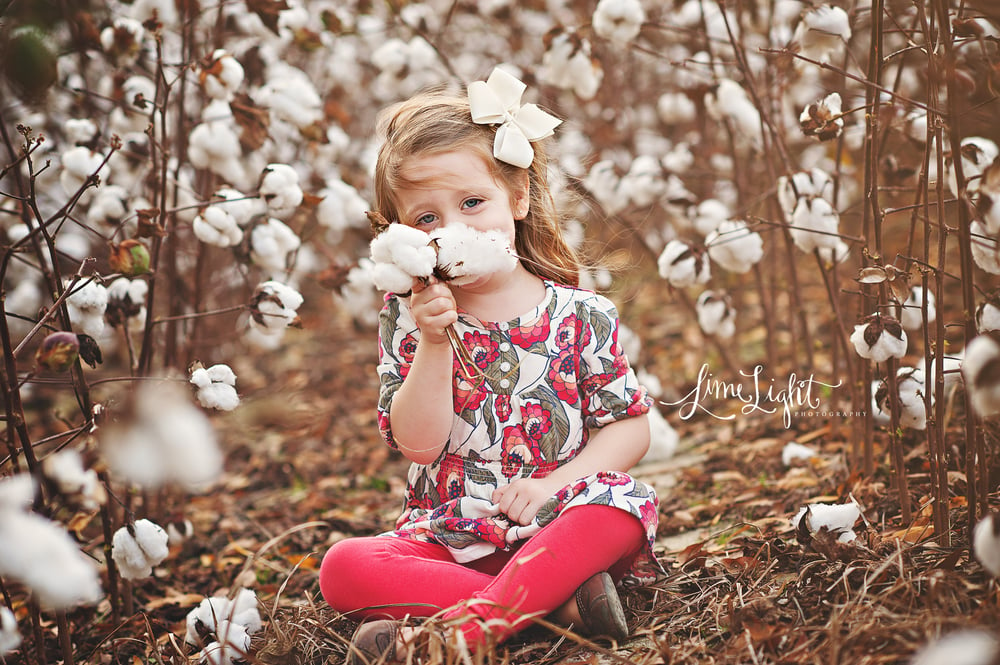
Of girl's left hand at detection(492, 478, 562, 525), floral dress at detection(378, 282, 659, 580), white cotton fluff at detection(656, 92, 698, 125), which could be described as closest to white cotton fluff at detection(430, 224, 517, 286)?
floral dress at detection(378, 282, 659, 580)

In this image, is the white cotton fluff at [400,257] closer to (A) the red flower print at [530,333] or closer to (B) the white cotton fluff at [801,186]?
(A) the red flower print at [530,333]

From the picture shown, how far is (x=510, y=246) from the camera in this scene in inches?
62.6

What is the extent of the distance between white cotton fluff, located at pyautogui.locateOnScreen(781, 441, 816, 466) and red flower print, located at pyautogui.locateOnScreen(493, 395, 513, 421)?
0.92 m

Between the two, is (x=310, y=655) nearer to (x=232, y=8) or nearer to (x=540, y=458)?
(x=540, y=458)

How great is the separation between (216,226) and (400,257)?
703 millimetres

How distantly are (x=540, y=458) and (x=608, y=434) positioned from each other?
5.6 inches

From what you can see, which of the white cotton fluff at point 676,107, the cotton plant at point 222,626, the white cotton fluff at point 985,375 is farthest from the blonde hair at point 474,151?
the white cotton fluff at point 676,107

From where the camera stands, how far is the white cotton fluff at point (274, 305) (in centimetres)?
175

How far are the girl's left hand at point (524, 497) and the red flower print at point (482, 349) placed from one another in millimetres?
235

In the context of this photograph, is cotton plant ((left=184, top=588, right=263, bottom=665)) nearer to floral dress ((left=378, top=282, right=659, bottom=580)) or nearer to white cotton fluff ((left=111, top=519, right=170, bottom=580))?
white cotton fluff ((left=111, top=519, right=170, bottom=580))

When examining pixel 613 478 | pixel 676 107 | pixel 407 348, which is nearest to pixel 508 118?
pixel 407 348

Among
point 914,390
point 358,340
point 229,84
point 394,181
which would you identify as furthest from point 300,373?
point 914,390

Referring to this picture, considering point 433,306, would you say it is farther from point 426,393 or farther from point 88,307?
point 88,307

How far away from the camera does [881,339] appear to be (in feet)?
4.69
